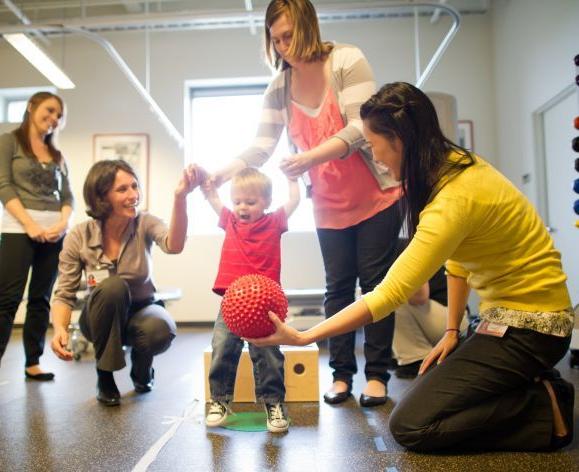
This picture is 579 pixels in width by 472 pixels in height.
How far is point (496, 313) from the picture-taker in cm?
153

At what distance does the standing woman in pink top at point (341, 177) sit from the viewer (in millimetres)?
2020

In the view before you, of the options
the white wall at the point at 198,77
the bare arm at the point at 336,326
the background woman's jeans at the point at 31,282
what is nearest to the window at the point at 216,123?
the white wall at the point at 198,77

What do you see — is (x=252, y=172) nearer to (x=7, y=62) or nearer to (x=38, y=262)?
(x=38, y=262)

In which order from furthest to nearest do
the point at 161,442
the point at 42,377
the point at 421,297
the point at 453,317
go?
the point at 42,377 → the point at 421,297 → the point at 453,317 → the point at 161,442

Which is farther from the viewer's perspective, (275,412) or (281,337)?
(275,412)

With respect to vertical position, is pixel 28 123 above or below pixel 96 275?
above

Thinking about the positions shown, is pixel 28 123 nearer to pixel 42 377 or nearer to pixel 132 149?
pixel 42 377

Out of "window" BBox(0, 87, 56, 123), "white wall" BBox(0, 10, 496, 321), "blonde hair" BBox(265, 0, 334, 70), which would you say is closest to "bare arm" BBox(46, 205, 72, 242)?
"blonde hair" BBox(265, 0, 334, 70)

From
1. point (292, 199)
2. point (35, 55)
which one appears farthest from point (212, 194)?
point (35, 55)

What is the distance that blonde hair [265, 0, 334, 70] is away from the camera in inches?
77.8

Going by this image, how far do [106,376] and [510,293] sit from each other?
1.61m

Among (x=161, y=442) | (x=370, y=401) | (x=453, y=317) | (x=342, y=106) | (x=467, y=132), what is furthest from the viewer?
(x=467, y=132)

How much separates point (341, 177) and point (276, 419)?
975mm

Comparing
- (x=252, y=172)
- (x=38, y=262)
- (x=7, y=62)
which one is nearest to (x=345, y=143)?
(x=252, y=172)
